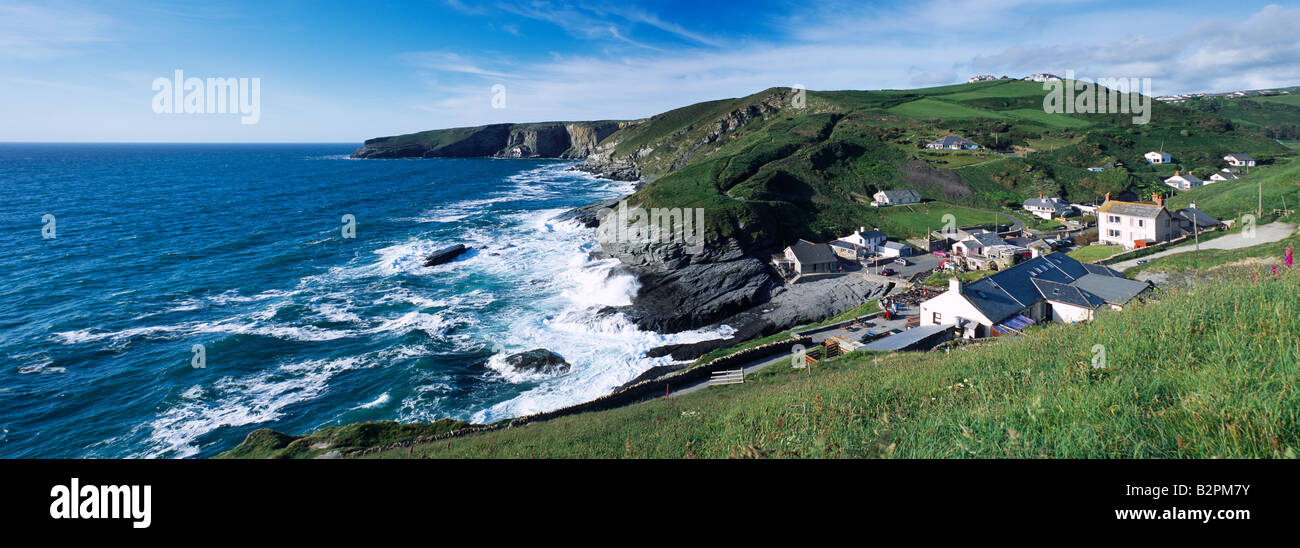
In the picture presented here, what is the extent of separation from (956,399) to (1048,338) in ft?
17.5

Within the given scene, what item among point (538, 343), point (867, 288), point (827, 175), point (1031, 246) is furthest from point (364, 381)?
point (827, 175)

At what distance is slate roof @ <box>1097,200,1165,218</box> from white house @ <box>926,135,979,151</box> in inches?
2380

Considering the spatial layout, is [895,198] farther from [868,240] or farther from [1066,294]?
[1066,294]

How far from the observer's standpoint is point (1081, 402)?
6.48 m

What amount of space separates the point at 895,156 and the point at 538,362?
298 ft

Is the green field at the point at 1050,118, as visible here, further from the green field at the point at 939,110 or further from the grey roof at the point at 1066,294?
the grey roof at the point at 1066,294

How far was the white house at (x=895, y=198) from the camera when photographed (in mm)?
82769

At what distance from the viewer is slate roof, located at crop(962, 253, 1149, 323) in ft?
103

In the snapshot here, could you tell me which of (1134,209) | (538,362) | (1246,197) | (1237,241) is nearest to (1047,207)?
(1246,197)

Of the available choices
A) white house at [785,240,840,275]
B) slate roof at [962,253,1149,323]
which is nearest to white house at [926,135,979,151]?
white house at [785,240,840,275]

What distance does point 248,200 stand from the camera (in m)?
102
